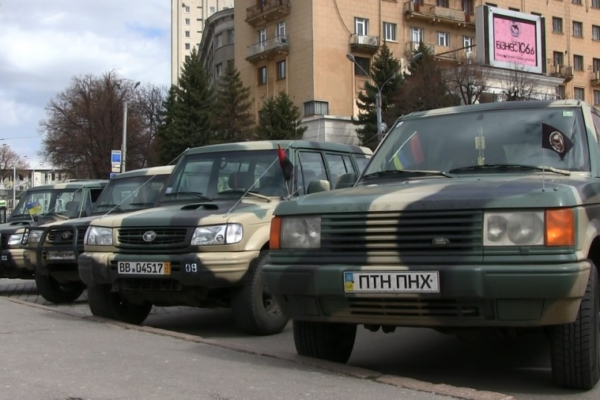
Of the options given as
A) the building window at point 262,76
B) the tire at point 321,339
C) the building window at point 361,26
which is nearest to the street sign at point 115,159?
the building window at point 262,76

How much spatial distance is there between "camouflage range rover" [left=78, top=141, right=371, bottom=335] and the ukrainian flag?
5026mm

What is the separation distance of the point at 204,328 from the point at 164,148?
1771 inches

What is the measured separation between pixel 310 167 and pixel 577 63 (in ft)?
208

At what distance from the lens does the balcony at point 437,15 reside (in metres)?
54.2

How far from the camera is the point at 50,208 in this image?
12812 millimetres

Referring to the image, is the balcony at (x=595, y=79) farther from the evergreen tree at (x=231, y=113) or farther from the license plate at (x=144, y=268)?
the license plate at (x=144, y=268)

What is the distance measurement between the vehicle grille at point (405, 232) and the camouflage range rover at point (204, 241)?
1348 millimetres

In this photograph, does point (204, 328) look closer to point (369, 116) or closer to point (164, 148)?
point (369, 116)

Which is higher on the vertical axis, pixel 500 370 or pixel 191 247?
pixel 191 247

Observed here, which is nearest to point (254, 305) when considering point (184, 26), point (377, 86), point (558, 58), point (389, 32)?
point (377, 86)

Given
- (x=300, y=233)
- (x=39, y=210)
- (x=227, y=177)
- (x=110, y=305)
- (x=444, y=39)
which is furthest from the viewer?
(x=444, y=39)

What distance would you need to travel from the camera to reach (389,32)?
54000mm

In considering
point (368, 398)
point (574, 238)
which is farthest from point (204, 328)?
point (574, 238)

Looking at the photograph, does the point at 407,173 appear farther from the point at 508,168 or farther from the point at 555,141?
the point at 555,141
